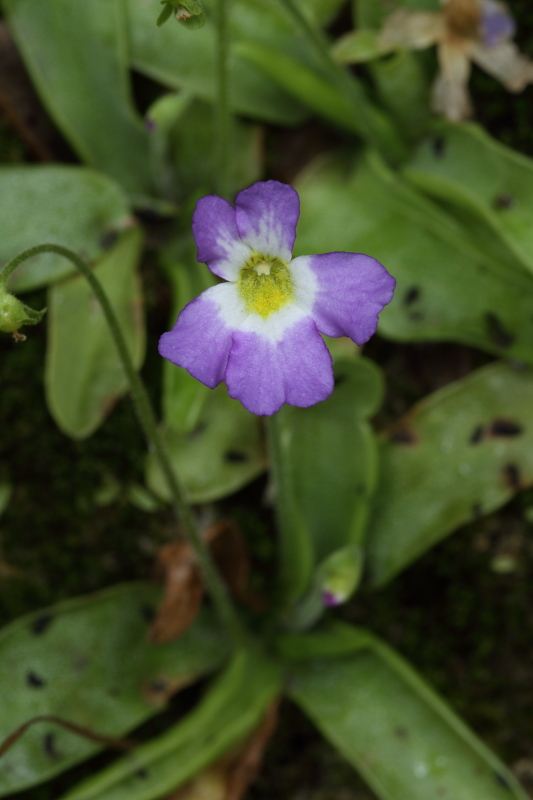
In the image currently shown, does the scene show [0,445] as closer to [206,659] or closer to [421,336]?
[206,659]

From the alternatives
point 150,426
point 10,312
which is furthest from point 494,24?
point 10,312

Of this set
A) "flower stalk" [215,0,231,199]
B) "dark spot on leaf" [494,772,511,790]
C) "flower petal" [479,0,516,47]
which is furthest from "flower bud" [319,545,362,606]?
"flower petal" [479,0,516,47]

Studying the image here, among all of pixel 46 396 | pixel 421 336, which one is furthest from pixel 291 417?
pixel 46 396

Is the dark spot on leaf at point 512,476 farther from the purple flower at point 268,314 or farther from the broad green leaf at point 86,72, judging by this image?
the broad green leaf at point 86,72

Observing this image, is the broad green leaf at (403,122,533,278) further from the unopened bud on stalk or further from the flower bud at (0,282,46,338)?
the flower bud at (0,282,46,338)

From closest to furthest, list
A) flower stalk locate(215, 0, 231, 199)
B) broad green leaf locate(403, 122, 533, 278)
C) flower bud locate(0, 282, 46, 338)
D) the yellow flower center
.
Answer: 1. flower bud locate(0, 282, 46, 338)
2. the yellow flower center
3. flower stalk locate(215, 0, 231, 199)
4. broad green leaf locate(403, 122, 533, 278)

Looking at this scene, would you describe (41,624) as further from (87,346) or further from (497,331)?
(497,331)
